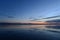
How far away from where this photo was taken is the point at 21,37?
4.12 m

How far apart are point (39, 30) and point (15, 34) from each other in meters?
1.15

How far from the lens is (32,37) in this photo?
13.6 ft

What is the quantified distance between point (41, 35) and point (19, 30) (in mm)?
1063

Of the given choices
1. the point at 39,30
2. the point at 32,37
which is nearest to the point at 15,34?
the point at 32,37

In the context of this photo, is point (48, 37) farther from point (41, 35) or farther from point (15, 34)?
point (15, 34)

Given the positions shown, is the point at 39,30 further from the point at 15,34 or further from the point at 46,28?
the point at 15,34

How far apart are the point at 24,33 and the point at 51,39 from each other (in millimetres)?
1269

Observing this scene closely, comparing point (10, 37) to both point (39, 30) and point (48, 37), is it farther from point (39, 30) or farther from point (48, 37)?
point (48, 37)

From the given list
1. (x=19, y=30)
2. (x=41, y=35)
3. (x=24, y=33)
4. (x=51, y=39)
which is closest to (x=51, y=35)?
(x=51, y=39)

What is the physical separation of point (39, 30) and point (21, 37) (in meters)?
0.90

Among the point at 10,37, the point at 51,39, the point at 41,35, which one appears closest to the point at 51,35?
the point at 51,39

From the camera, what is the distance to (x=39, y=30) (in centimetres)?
403

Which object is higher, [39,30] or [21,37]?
[39,30]

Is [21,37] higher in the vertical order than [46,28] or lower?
lower
